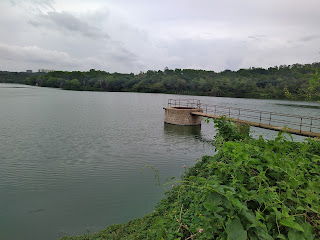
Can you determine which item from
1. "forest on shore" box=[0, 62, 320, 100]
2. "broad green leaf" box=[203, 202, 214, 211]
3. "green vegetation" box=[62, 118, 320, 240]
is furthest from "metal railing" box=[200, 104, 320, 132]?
"forest on shore" box=[0, 62, 320, 100]

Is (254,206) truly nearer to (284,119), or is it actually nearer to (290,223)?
(290,223)

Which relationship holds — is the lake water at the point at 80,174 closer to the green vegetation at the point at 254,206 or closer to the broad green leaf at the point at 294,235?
the green vegetation at the point at 254,206

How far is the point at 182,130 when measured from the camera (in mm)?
26953

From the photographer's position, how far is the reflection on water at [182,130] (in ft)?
82.1

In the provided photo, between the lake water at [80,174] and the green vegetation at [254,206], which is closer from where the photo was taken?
the green vegetation at [254,206]

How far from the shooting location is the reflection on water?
25.0 m

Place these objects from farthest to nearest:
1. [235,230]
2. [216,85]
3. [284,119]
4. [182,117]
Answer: [216,85]
[284,119]
[182,117]
[235,230]

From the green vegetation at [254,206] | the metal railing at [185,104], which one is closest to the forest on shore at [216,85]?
the metal railing at [185,104]

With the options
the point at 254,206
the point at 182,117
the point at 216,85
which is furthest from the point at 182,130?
the point at 216,85

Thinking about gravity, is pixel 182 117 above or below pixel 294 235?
below

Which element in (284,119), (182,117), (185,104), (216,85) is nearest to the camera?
(182,117)

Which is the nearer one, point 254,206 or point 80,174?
point 254,206

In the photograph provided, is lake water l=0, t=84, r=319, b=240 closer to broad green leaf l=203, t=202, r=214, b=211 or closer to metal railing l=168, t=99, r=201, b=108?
broad green leaf l=203, t=202, r=214, b=211

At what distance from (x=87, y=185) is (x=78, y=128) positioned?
50.0ft
